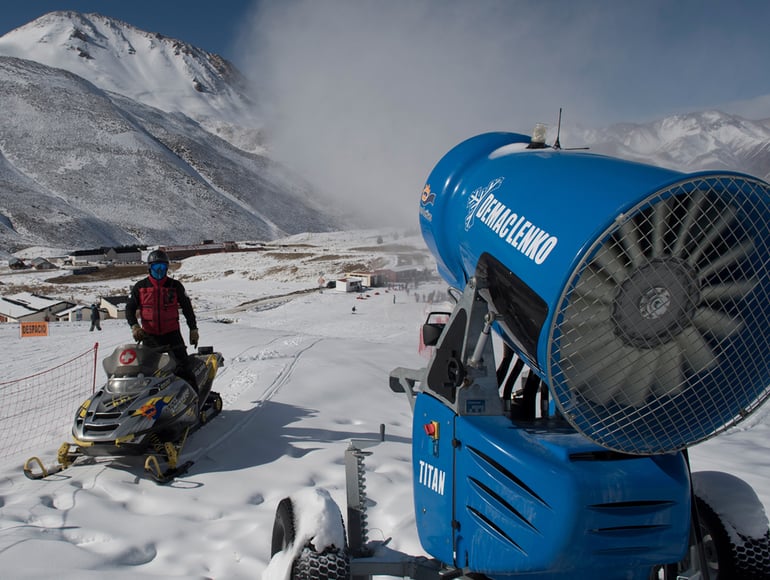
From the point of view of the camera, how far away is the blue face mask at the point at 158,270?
7.15m

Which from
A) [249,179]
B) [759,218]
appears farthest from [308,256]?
[249,179]

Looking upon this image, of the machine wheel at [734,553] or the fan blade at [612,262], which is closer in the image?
the fan blade at [612,262]

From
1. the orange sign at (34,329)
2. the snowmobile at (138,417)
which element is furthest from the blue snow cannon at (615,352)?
the orange sign at (34,329)

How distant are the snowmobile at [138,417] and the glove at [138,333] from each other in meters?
0.45

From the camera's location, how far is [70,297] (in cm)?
4334

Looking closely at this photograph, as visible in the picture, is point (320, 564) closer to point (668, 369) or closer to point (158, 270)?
point (668, 369)

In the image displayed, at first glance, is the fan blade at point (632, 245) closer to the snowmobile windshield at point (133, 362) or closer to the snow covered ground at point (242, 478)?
the snow covered ground at point (242, 478)

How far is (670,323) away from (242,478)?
15.7ft

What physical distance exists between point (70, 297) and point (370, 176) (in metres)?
150

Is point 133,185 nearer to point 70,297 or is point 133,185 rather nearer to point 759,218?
point 70,297

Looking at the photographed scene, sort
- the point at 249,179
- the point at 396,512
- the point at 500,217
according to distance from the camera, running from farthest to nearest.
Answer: the point at 249,179 < the point at 396,512 < the point at 500,217

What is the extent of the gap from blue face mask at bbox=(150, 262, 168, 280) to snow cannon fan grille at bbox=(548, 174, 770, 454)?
576cm

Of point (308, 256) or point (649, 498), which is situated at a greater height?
point (308, 256)

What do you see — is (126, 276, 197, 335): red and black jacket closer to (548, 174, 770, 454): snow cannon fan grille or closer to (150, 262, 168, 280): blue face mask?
(150, 262, 168, 280): blue face mask
